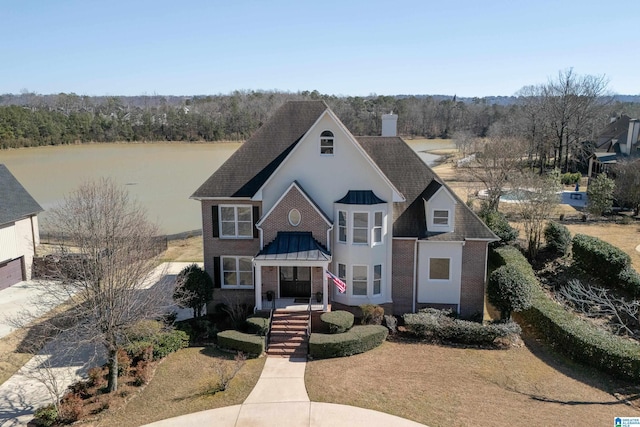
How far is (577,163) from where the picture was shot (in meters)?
68.6

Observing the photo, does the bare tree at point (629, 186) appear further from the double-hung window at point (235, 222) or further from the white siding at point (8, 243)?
the white siding at point (8, 243)

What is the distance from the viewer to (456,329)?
65.5 feet

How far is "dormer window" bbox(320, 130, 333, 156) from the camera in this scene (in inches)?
861

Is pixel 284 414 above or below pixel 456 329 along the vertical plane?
below

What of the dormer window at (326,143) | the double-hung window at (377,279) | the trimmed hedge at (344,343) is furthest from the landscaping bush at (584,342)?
the dormer window at (326,143)

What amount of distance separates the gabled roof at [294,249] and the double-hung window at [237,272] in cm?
244

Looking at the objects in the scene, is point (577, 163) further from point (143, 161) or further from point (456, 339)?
point (143, 161)

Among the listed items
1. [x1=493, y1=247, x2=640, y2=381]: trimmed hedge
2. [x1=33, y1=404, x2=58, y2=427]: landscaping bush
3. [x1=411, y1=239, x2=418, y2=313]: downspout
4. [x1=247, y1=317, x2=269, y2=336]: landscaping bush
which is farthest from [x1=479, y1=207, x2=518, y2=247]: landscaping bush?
[x1=33, y1=404, x2=58, y2=427]: landscaping bush

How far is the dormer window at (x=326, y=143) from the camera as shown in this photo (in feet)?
71.7

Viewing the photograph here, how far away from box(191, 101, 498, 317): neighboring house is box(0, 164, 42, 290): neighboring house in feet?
44.0

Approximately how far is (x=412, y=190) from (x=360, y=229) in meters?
A: 3.69

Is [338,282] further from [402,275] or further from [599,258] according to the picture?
[599,258]

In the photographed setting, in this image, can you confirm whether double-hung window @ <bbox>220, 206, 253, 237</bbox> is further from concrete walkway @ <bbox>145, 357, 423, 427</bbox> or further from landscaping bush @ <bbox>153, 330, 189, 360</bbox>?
concrete walkway @ <bbox>145, 357, 423, 427</bbox>

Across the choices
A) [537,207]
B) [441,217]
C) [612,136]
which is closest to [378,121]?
[612,136]
